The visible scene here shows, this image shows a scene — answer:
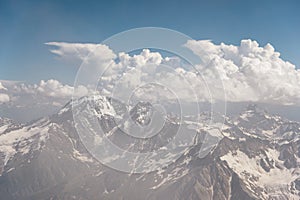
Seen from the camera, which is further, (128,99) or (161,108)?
(161,108)

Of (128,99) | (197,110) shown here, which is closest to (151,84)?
(128,99)

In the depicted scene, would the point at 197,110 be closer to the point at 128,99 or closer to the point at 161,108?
the point at 161,108

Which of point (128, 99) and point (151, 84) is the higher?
point (151, 84)

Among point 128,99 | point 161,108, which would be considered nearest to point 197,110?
point 161,108

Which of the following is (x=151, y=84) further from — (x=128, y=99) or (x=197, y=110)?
(x=197, y=110)

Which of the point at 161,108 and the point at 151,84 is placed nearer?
the point at 151,84
